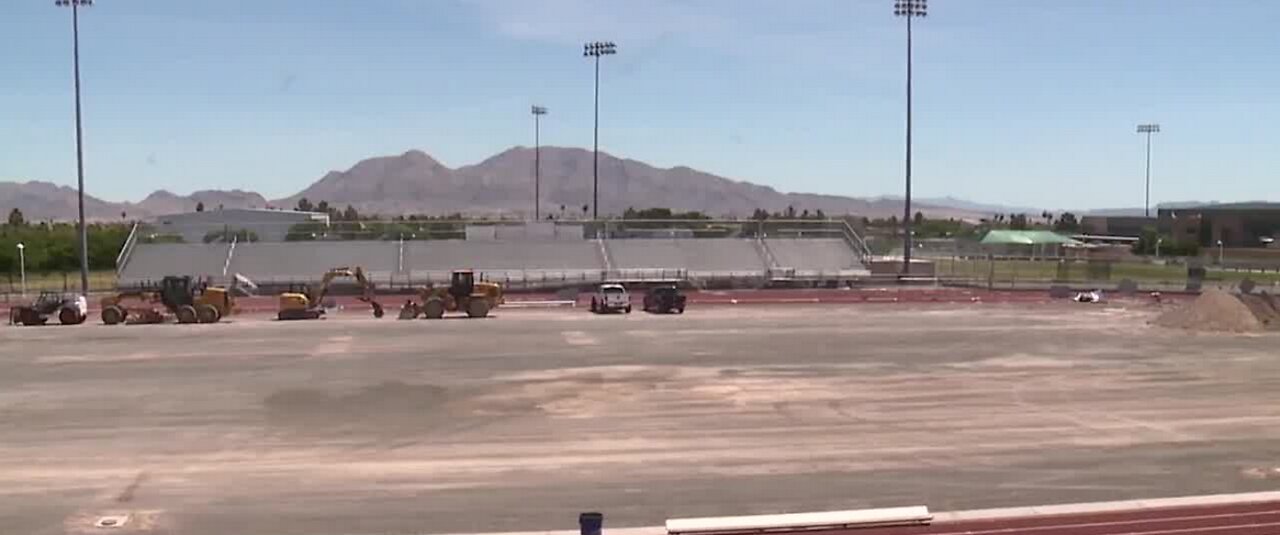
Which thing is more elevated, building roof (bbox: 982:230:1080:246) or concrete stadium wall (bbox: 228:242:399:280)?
building roof (bbox: 982:230:1080:246)

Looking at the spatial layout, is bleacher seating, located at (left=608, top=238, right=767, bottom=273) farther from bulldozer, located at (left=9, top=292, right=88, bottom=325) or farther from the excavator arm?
bulldozer, located at (left=9, top=292, right=88, bottom=325)

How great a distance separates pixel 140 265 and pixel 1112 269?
65.0 meters

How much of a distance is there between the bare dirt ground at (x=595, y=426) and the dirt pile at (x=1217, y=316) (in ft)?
10.3

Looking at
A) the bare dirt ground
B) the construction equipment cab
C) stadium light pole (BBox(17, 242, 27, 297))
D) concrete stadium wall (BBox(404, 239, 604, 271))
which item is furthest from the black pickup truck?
stadium light pole (BBox(17, 242, 27, 297))

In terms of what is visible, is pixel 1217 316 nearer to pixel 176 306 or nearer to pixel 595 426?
pixel 595 426

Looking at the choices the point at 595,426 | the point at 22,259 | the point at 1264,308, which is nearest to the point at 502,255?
the point at 22,259

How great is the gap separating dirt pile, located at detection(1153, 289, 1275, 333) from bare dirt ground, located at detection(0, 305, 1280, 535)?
124 inches

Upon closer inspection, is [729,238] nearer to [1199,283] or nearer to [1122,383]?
[1199,283]

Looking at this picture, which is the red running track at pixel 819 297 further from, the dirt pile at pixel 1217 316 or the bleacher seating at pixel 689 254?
the dirt pile at pixel 1217 316

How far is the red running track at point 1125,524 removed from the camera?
16000mm

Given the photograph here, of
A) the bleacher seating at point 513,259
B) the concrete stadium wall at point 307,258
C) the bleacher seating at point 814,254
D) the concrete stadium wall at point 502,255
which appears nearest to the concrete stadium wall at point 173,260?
the bleacher seating at point 513,259

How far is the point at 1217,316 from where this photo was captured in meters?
44.8

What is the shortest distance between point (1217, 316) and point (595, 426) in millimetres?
30945

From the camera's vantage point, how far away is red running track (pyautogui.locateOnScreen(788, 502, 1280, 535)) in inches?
630
